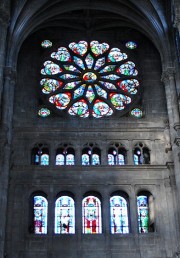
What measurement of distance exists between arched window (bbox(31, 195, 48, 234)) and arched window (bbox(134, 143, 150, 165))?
4.79 m

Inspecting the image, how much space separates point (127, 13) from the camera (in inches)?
1065

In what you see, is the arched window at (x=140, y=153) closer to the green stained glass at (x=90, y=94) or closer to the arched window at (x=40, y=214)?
the green stained glass at (x=90, y=94)

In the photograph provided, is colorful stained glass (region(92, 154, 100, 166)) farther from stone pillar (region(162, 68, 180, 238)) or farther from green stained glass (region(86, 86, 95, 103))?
stone pillar (region(162, 68, 180, 238))

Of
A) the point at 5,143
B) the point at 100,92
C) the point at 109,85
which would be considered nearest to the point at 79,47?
the point at 109,85

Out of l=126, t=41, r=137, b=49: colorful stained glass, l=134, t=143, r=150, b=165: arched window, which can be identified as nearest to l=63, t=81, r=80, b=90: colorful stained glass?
l=126, t=41, r=137, b=49: colorful stained glass

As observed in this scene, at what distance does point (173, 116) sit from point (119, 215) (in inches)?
199

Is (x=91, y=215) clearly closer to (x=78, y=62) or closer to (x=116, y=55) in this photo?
(x=78, y=62)

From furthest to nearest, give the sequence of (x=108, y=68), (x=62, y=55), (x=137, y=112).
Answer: (x=62, y=55)
(x=108, y=68)
(x=137, y=112)

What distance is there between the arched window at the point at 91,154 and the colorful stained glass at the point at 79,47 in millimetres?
6173

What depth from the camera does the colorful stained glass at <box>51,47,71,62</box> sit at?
2847 centimetres

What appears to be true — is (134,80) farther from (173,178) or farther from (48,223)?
(48,223)

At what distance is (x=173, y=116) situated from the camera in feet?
76.7

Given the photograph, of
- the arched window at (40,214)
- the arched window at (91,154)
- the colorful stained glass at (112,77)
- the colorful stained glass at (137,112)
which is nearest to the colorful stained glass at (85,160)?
the arched window at (91,154)

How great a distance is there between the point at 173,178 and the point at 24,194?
6.72m
